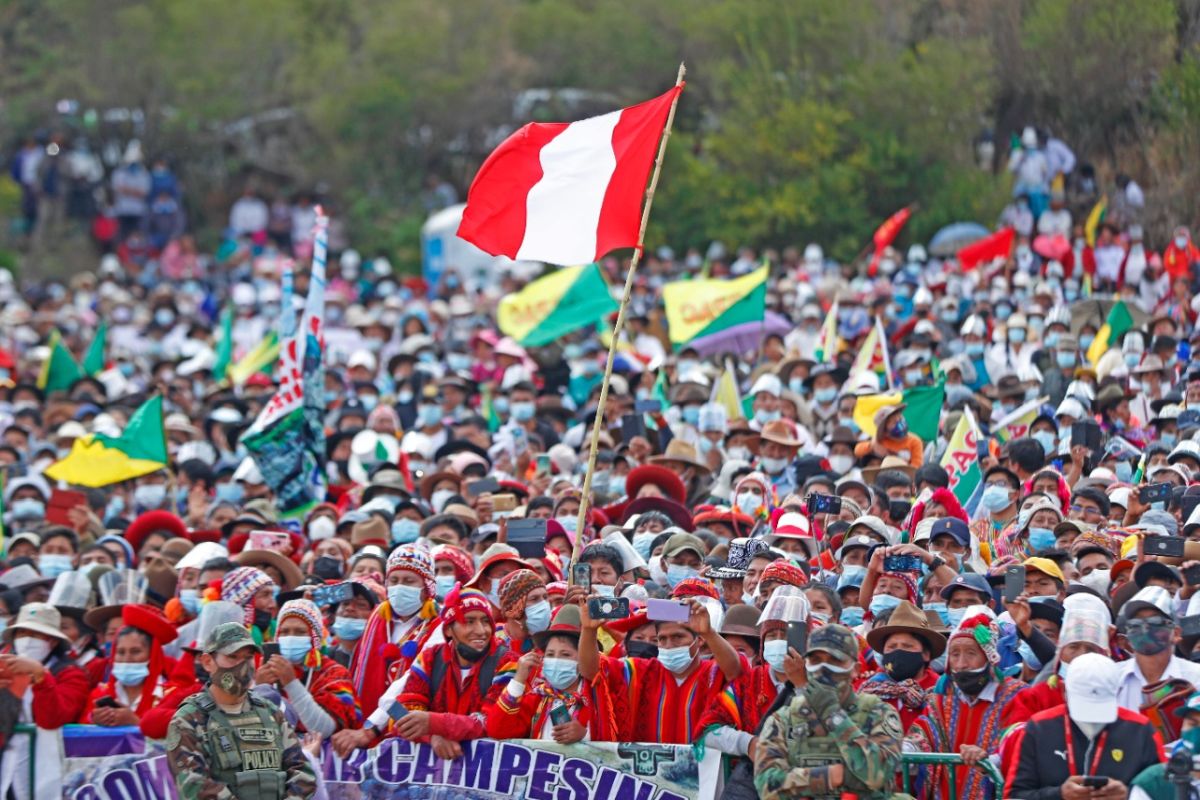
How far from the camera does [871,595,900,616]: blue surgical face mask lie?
1071cm

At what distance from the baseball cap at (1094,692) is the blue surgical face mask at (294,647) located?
12.3ft

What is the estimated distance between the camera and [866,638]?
10305mm

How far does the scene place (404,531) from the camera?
14188 millimetres

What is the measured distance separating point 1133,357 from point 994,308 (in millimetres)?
4040

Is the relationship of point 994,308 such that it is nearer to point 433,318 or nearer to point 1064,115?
point 1064,115

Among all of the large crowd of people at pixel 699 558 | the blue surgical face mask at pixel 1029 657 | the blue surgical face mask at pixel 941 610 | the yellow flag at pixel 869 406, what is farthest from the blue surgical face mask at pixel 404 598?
the yellow flag at pixel 869 406

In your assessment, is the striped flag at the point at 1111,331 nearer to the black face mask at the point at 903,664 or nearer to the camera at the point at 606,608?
the black face mask at the point at 903,664

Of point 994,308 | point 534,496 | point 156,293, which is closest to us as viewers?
point 534,496

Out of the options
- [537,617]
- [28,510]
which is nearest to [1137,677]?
[537,617]

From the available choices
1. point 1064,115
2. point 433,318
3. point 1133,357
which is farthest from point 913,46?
point 1133,357

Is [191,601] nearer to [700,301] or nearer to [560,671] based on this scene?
[560,671]

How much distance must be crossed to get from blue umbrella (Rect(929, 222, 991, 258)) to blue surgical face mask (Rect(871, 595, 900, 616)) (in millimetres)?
17423

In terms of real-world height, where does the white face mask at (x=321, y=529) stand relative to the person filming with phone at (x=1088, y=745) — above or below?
above

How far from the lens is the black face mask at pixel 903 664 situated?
999 centimetres
